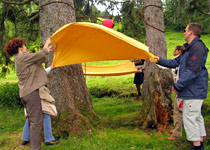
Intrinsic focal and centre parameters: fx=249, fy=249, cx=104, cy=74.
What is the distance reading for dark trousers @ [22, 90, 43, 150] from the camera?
2.96m

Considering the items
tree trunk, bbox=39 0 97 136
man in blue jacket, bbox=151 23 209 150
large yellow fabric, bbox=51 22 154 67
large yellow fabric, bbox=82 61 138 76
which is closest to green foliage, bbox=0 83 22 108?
large yellow fabric, bbox=82 61 138 76

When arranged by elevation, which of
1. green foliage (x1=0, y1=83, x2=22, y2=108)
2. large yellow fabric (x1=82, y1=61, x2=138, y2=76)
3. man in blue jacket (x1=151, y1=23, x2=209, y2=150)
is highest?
man in blue jacket (x1=151, y1=23, x2=209, y2=150)

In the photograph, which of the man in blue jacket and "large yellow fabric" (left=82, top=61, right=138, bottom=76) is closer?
the man in blue jacket

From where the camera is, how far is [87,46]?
3.76m

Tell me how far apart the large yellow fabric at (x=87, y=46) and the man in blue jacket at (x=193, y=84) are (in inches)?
22.1

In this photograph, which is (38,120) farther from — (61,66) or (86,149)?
(61,66)

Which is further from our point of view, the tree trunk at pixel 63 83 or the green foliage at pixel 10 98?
the green foliage at pixel 10 98

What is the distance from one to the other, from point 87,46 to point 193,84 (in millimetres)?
1703

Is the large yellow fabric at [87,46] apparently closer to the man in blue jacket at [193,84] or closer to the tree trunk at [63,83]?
the tree trunk at [63,83]

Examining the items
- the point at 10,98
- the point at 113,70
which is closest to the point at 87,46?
the point at 113,70

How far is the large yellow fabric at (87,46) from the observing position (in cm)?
329

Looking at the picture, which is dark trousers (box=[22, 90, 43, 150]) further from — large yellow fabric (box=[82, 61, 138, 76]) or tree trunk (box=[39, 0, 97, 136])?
large yellow fabric (box=[82, 61, 138, 76])

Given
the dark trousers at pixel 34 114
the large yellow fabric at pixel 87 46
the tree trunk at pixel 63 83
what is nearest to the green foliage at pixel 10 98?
the tree trunk at pixel 63 83

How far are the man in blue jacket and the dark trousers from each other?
1612mm
